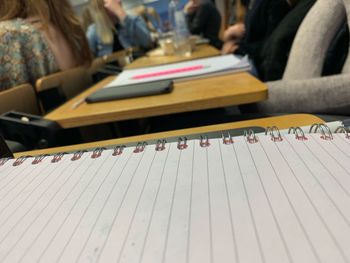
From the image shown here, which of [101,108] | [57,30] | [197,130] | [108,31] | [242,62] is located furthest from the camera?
[108,31]

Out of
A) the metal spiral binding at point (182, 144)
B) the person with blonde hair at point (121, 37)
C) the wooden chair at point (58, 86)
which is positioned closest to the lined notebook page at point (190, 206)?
the metal spiral binding at point (182, 144)

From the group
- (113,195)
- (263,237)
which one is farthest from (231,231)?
(113,195)

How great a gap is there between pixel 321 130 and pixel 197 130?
0.58ft

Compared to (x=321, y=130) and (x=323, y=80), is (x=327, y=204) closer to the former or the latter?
(x=321, y=130)

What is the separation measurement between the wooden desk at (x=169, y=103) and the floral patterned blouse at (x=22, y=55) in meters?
0.26

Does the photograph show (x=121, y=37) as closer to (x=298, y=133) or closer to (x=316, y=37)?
(x=316, y=37)

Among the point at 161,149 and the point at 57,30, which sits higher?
the point at 57,30

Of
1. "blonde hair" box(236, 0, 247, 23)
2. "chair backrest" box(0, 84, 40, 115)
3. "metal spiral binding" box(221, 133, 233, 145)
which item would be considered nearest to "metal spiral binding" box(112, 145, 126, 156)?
"metal spiral binding" box(221, 133, 233, 145)

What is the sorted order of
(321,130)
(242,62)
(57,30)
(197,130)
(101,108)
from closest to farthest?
(321,130) → (197,130) → (101,108) → (242,62) → (57,30)

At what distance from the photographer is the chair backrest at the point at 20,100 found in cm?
65

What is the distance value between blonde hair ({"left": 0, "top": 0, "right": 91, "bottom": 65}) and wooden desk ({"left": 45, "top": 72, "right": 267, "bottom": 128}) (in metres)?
0.43

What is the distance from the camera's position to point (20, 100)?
697 millimetres

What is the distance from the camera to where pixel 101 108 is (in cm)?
61

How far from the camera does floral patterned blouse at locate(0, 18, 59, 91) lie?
2.64ft
